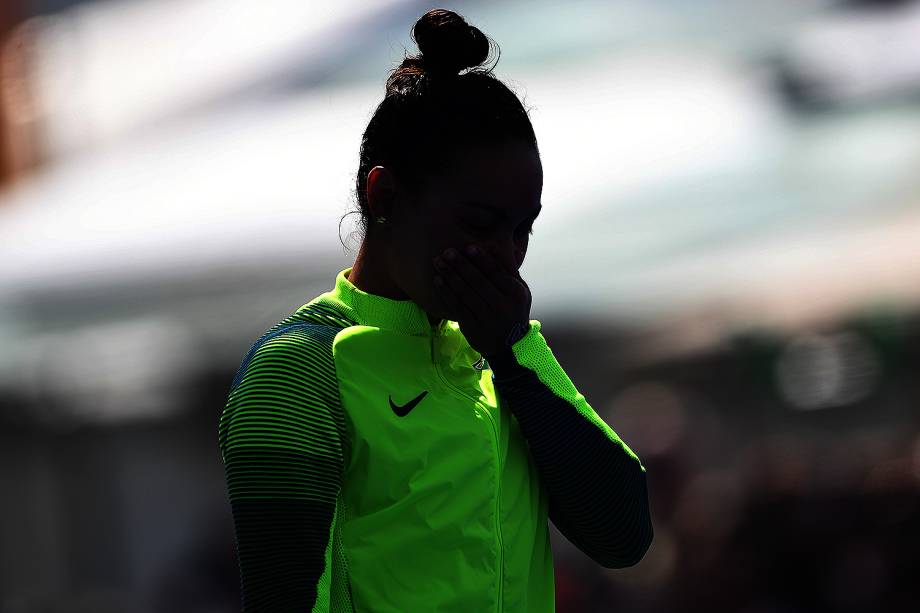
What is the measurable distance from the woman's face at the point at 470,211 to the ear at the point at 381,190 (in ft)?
0.11

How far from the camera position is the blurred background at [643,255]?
4379 millimetres

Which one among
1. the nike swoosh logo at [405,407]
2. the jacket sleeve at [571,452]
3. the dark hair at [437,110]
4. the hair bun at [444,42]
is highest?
the hair bun at [444,42]

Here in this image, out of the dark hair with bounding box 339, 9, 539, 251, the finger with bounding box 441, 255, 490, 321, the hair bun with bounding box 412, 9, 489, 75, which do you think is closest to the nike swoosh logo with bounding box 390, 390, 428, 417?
the finger with bounding box 441, 255, 490, 321

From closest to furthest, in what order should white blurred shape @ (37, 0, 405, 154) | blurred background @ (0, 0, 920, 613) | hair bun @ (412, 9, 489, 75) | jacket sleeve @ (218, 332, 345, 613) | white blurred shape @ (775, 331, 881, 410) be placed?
jacket sleeve @ (218, 332, 345, 613), hair bun @ (412, 9, 489, 75), blurred background @ (0, 0, 920, 613), white blurred shape @ (775, 331, 881, 410), white blurred shape @ (37, 0, 405, 154)

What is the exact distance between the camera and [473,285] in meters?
1.24

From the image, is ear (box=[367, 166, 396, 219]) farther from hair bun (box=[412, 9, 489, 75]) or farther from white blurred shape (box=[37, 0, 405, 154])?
white blurred shape (box=[37, 0, 405, 154])

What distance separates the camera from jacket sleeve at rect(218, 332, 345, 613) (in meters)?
1.14

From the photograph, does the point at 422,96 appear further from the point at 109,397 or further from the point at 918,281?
the point at 109,397

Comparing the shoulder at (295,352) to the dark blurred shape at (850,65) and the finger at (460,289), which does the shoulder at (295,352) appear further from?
the dark blurred shape at (850,65)

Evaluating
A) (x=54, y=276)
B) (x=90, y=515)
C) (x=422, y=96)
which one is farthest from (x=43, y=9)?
(x=422, y=96)

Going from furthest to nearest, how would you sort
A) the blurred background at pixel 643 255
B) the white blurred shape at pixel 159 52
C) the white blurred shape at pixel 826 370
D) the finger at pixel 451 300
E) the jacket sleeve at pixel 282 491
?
1. the white blurred shape at pixel 159 52
2. the white blurred shape at pixel 826 370
3. the blurred background at pixel 643 255
4. the finger at pixel 451 300
5. the jacket sleeve at pixel 282 491

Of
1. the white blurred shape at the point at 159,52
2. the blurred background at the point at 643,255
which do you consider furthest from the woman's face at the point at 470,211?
the white blurred shape at the point at 159,52

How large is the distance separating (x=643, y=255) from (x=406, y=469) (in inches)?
130

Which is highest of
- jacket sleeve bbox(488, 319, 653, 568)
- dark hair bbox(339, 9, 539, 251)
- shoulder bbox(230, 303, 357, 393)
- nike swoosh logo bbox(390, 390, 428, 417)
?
dark hair bbox(339, 9, 539, 251)
